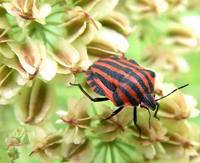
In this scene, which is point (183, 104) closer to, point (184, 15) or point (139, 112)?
point (139, 112)

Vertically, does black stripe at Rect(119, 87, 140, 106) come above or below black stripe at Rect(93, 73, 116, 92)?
below

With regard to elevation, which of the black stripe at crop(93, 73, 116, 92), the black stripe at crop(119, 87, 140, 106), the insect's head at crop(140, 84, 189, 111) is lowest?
the insect's head at crop(140, 84, 189, 111)

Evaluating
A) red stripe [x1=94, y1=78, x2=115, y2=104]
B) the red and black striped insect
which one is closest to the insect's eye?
the red and black striped insect

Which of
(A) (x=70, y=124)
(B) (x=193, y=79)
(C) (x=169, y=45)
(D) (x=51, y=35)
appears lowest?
(B) (x=193, y=79)

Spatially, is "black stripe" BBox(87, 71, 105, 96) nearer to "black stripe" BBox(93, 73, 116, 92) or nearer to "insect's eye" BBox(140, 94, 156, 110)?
"black stripe" BBox(93, 73, 116, 92)

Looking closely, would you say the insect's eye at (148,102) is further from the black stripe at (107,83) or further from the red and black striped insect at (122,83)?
the black stripe at (107,83)

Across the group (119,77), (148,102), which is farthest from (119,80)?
(148,102)

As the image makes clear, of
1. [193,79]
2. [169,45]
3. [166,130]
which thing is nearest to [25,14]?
[166,130]

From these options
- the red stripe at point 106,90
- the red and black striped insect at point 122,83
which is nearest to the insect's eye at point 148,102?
the red and black striped insect at point 122,83
